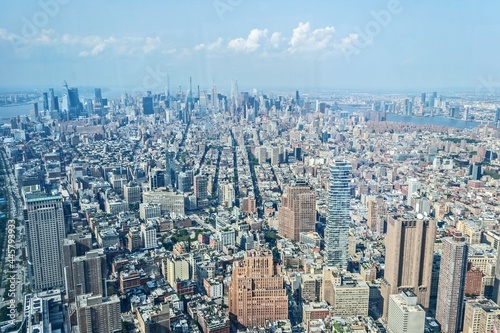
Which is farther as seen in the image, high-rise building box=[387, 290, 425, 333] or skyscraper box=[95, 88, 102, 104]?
skyscraper box=[95, 88, 102, 104]

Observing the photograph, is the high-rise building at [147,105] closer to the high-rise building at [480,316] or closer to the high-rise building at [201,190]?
the high-rise building at [201,190]

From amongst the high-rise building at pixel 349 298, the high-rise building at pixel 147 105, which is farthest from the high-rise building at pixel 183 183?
the high-rise building at pixel 349 298

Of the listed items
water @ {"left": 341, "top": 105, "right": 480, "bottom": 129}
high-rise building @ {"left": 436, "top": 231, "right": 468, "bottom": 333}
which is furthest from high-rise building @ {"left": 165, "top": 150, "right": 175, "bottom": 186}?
high-rise building @ {"left": 436, "top": 231, "right": 468, "bottom": 333}

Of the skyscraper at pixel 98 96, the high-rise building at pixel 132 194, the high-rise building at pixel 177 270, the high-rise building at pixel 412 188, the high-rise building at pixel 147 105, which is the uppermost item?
the skyscraper at pixel 98 96

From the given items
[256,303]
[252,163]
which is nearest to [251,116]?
[252,163]

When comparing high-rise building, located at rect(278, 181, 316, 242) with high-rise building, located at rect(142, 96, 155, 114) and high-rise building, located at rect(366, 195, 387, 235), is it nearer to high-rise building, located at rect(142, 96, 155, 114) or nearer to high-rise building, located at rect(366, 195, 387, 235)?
high-rise building, located at rect(366, 195, 387, 235)

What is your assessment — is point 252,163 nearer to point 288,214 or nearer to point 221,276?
point 288,214
